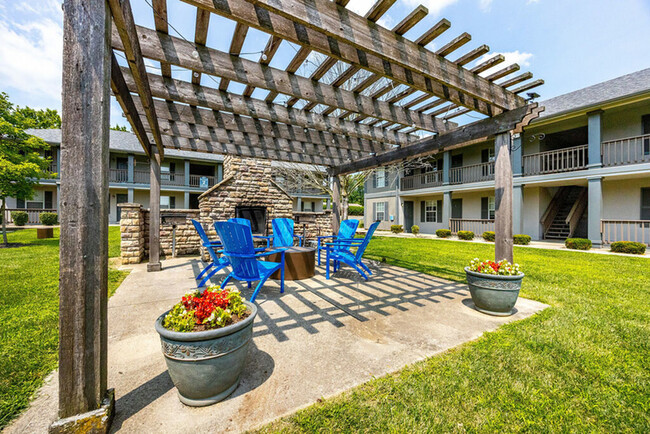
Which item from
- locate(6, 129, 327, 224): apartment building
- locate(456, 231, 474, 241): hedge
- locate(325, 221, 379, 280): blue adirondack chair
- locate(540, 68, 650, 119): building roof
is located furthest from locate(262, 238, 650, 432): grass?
locate(6, 129, 327, 224): apartment building

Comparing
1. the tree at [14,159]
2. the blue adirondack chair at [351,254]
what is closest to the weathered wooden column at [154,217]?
the blue adirondack chair at [351,254]

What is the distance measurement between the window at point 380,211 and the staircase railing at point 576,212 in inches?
388

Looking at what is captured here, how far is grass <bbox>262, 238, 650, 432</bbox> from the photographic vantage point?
1552mm

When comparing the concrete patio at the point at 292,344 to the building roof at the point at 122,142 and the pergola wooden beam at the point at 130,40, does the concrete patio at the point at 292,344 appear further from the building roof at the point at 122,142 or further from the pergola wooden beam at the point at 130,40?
the building roof at the point at 122,142

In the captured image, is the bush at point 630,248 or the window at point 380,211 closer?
the bush at point 630,248

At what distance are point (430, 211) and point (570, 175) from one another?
7.31 meters

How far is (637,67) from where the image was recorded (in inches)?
417

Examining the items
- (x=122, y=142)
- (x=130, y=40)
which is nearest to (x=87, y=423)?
(x=130, y=40)

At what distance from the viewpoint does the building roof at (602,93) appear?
8.79 metres

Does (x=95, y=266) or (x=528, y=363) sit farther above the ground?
(x=95, y=266)

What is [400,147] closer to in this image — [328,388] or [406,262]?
[406,262]

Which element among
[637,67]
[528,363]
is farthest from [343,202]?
[637,67]

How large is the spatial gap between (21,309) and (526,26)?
1146 cm

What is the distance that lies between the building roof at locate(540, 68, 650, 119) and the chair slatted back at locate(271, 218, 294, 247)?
9.12 m
